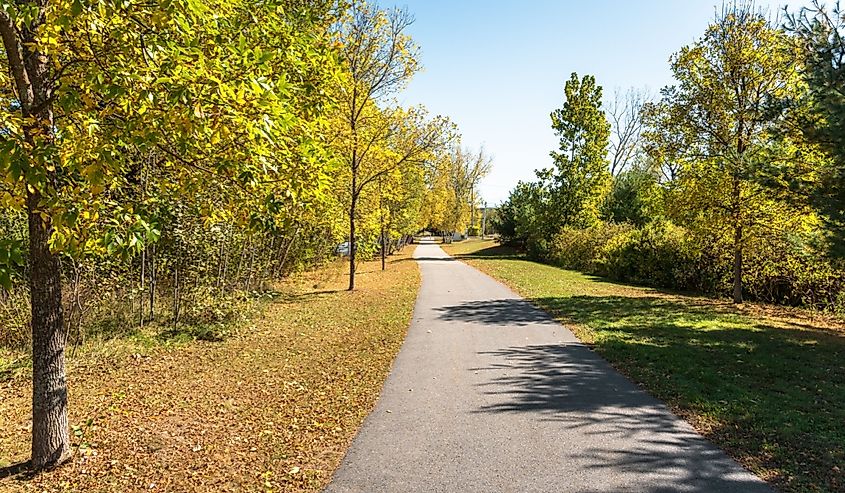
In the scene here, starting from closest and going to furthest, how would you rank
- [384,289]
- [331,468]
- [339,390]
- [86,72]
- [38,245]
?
[86,72] → [38,245] → [331,468] → [339,390] → [384,289]

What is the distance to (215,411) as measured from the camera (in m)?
5.59

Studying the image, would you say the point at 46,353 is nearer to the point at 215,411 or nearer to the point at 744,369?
the point at 215,411

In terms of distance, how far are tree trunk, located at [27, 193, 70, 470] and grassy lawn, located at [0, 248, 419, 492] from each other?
9.4 inches

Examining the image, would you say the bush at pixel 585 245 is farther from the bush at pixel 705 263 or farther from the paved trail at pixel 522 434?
the paved trail at pixel 522 434

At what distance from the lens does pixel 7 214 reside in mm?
7129

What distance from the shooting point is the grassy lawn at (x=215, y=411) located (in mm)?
4082

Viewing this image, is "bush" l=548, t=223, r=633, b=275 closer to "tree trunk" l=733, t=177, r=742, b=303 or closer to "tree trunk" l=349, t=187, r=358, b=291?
"tree trunk" l=733, t=177, r=742, b=303

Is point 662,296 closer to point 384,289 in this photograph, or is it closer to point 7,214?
point 384,289

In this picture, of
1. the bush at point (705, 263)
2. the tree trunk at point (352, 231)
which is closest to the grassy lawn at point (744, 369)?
the bush at point (705, 263)

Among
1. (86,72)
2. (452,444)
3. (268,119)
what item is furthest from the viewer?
(452,444)

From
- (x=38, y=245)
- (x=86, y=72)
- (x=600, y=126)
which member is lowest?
(x=38, y=245)

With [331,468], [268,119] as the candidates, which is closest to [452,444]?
[331,468]

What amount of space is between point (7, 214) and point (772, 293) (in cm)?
1940

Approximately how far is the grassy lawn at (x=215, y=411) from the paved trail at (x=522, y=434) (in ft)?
1.52
